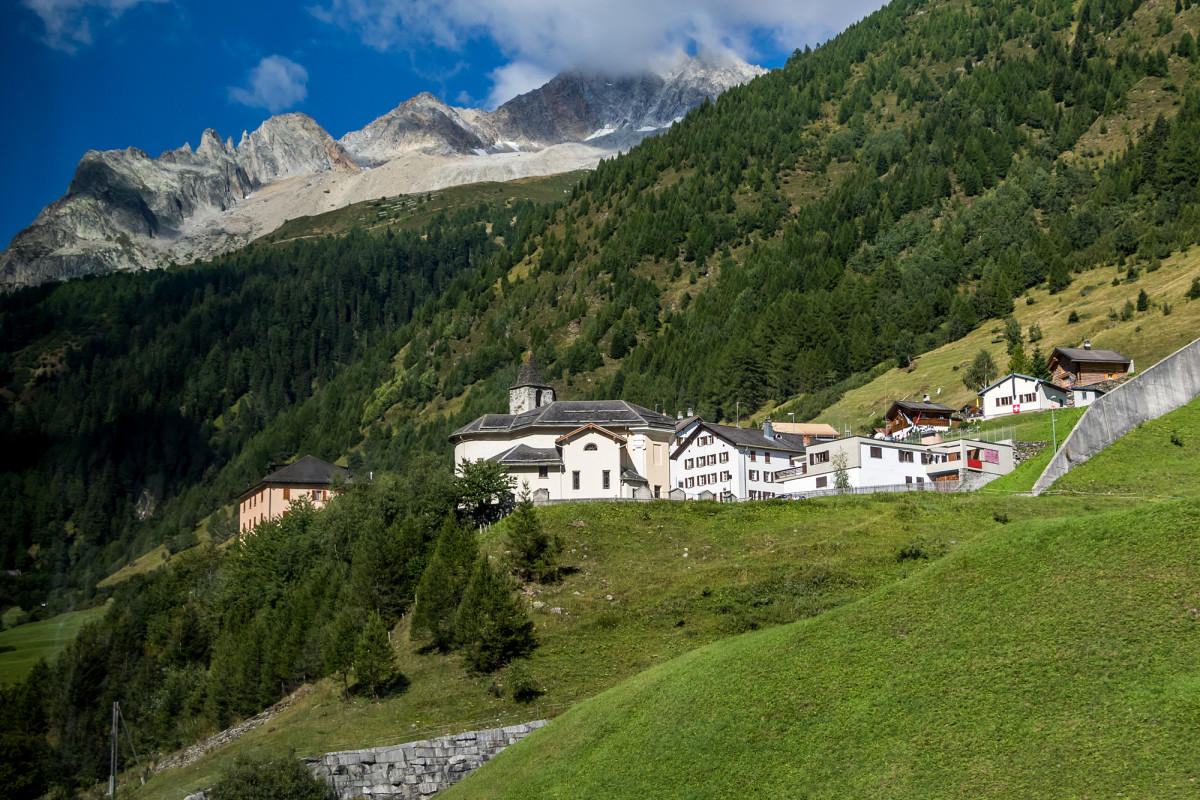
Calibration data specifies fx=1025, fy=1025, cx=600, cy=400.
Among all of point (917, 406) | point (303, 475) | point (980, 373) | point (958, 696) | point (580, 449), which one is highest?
point (980, 373)

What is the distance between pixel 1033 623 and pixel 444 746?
2659cm

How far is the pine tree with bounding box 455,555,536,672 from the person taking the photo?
54438 millimetres

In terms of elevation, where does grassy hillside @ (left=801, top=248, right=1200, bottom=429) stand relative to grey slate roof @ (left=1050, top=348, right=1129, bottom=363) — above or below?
above

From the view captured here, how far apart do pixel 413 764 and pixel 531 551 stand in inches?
760

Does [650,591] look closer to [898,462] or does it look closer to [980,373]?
[898,462]

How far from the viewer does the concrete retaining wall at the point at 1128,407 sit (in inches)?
2940

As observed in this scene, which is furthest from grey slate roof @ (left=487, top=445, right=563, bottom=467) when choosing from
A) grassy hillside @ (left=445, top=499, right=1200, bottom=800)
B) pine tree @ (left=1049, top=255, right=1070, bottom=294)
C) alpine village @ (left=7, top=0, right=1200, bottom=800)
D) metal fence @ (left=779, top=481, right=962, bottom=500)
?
pine tree @ (left=1049, top=255, right=1070, bottom=294)

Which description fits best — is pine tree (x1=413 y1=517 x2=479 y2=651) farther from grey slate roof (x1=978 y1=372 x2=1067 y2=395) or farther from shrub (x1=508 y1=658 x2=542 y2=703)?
grey slate roof (x1=978 y1=372 x2=1067 y2=395)

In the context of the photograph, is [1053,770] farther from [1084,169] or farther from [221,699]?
[1084,169]

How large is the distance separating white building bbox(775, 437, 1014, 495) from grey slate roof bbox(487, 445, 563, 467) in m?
20.7

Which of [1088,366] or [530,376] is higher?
[530,376]

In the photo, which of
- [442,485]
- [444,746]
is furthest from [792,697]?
[442,485]

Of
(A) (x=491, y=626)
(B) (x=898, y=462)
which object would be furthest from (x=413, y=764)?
(B) (x=898, y=462)

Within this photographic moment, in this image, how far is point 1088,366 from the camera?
11031 cm
